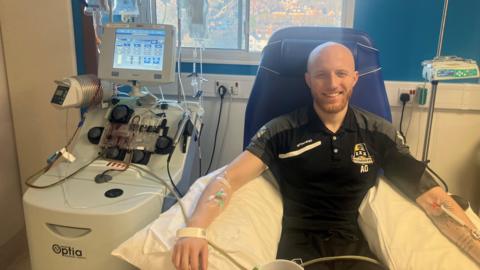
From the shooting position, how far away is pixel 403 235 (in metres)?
1.27

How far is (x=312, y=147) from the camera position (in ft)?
4.75

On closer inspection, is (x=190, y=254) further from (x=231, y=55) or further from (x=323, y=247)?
(x=231, y=55)

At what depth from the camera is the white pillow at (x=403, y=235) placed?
3.90 feet

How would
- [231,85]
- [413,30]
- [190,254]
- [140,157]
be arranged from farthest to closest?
[231,85], [413,30], [140,157], [190,254]

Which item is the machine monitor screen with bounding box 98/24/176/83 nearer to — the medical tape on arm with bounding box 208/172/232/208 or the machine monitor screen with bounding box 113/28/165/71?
the machine monitor screen with bounding box 113/28/165/71

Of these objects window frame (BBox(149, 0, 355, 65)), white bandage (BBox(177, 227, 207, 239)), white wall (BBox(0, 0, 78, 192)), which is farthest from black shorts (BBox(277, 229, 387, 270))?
white wall (BBox(0, 0, 78, 192))

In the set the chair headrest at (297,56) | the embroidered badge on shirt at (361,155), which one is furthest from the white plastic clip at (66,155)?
the embroidered badge on shirt at (361,155)

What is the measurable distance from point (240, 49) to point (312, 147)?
111 cm

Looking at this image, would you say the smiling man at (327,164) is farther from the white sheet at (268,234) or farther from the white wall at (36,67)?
the white wall at (36,67)

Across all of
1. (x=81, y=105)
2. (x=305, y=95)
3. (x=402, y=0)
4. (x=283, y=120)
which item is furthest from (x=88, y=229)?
→ (x=402, y=0)

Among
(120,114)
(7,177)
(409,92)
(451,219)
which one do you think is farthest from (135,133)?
(409,92)

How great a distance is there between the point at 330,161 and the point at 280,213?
263mm

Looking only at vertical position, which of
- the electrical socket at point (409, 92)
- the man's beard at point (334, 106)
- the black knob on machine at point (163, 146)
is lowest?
the black knob on machine at point (163, 146)

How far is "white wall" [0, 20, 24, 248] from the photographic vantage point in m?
2.27
